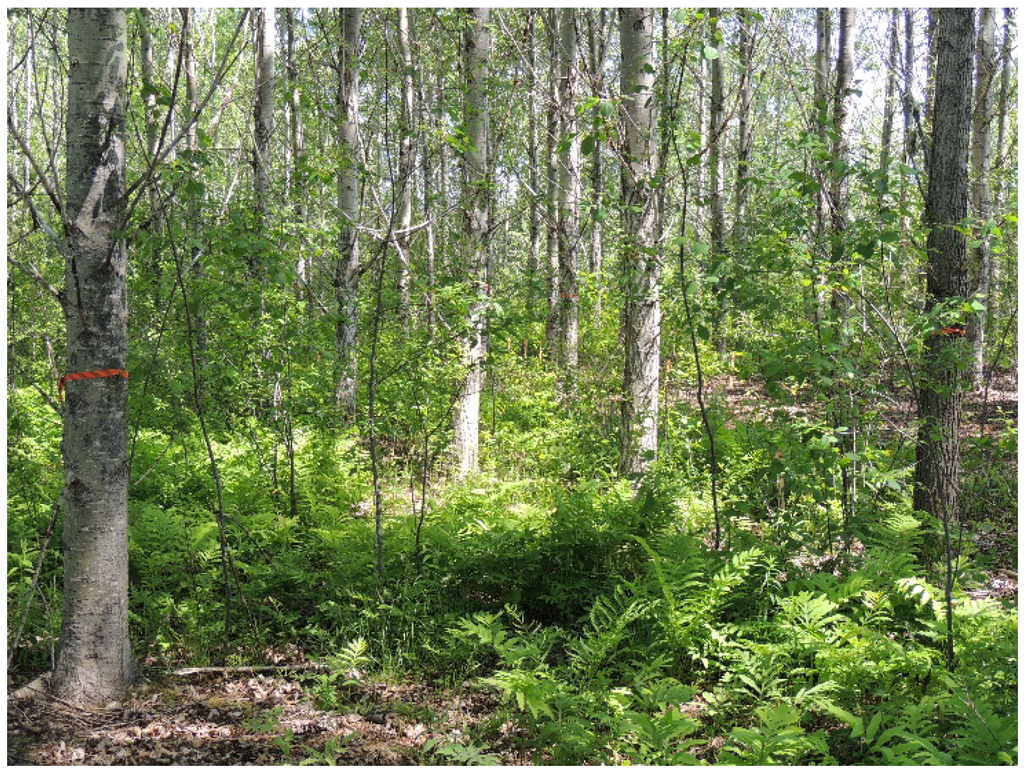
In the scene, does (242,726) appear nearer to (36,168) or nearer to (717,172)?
(36,168)

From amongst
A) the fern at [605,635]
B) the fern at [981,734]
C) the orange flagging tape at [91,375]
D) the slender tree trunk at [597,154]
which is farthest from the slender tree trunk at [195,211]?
the fern at [981,734]

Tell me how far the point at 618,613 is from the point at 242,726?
1.99 m

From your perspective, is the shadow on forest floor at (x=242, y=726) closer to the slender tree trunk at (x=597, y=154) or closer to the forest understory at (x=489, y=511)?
the forest understory at (x=489, y=511)

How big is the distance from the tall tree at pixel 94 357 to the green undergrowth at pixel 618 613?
0.59 meters

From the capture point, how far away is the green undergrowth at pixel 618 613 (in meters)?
3.14

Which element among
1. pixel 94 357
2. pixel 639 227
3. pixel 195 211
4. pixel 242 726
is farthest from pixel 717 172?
pixel 242 726

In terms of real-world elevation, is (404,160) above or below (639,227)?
above

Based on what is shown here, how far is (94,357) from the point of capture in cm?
313

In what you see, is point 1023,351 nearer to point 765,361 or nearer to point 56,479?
point 765,361

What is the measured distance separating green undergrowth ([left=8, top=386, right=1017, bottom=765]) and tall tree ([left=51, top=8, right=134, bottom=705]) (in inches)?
23.3

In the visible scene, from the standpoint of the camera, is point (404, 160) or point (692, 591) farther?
point (404, 160)

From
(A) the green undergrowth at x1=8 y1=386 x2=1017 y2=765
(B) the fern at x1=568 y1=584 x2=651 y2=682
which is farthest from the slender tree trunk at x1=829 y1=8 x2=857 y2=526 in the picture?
(B) the fern at x1=568 y1=584 x2=651 y2=682

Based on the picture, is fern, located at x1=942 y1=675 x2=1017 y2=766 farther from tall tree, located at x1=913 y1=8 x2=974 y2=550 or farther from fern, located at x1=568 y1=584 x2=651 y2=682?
tall tree, located at x1=913 y1=8 x2=974 y2=550

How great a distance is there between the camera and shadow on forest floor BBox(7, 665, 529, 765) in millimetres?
3027
